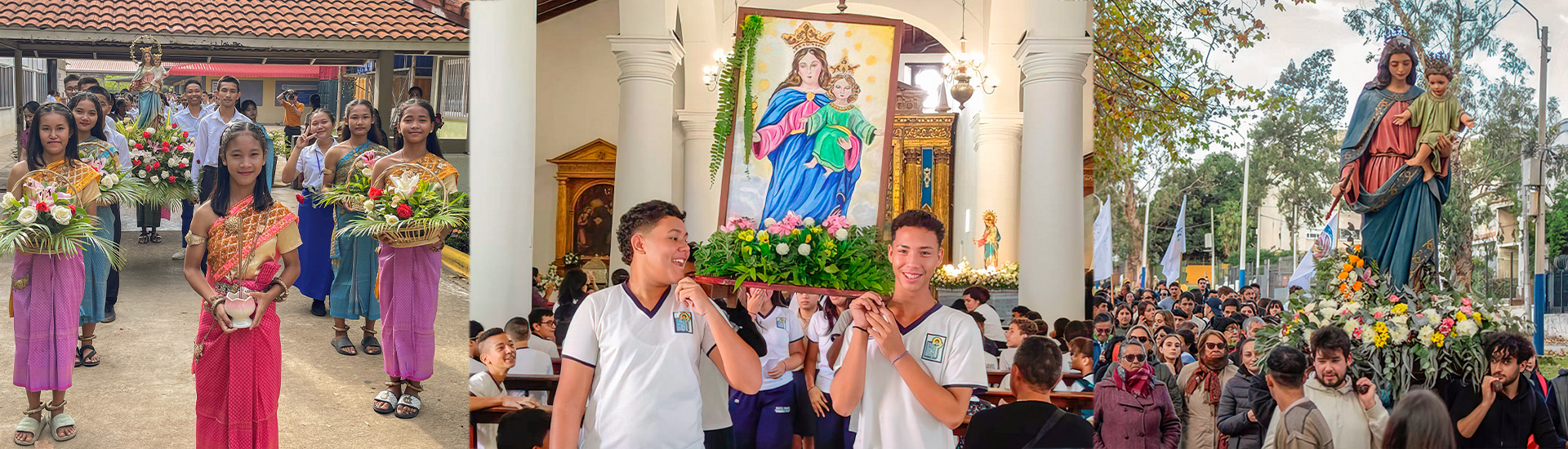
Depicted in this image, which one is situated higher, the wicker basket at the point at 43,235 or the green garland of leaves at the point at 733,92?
the green garland of leaves at the point at 733,92

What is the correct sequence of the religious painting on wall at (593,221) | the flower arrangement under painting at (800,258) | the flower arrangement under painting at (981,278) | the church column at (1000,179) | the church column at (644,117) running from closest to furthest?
the flower arrangement under painting at (800,258), the church column at (644,117), the flower arrangement under painting at (981,278), the church column at (1000,179), the religious painting on wall at (593,221)

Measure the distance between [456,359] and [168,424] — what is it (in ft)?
4.20

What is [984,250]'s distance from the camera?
23.9ft

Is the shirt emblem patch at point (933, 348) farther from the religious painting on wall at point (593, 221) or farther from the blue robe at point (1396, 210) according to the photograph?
the religious painting on wall at point (593, 221)

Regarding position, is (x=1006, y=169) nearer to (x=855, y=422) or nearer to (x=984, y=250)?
(x=984, y=250)

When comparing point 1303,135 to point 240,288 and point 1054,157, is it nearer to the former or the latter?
point 1054,157

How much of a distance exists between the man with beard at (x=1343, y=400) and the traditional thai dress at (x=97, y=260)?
538 centimetres

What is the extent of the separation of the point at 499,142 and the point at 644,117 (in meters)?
1.08

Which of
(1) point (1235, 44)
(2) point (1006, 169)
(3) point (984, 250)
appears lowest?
(3) point (984, 250)

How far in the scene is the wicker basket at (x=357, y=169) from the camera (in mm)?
5344

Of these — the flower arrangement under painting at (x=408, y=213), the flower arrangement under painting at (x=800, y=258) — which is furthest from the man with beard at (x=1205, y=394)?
the flower arrangement under painting at (x=408, y=213)

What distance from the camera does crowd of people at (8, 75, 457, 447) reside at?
5035 mm

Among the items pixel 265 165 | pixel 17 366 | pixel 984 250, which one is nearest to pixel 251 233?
pixel 265 165

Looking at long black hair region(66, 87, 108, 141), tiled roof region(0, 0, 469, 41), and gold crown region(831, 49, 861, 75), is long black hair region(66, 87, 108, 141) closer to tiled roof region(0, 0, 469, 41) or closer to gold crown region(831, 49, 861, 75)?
tiled roof region(0, 0, 469, 41)
